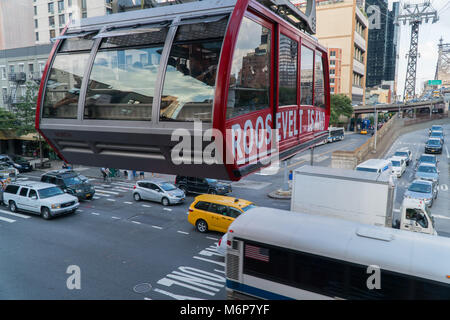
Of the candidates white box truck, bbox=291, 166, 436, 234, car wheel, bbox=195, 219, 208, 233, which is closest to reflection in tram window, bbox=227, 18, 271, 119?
white box truck, bbox=291, 166, 436, 234

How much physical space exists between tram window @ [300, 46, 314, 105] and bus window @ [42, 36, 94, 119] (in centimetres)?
338

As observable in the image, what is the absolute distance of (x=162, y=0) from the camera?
4816mm

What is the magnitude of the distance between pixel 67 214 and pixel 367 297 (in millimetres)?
16029

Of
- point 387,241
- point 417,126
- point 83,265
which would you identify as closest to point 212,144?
point 387,241

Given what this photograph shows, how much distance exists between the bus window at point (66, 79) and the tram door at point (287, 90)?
251 centimetres

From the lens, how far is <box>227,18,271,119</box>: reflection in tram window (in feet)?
10.9

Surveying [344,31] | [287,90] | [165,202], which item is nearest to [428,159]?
[165,202]

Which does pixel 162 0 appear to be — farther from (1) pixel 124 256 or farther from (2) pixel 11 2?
(2) pixel 11 2

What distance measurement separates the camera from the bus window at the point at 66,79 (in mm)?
4035

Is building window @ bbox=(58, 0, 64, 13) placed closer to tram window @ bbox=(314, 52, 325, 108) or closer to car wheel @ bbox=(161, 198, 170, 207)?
car wheel @ bbox=(161, 198, 170, 207)

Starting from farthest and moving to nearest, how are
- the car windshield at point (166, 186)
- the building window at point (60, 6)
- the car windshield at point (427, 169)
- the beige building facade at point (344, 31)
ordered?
the beige building facade at point (344, 31) → the building window at point (60, 6) → the car windshield at point (427, 169) → the car windshield at point (166, 186)

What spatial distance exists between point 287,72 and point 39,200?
16437mm

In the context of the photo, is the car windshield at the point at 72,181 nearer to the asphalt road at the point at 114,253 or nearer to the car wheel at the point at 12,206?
the asphalt road at the point at 114,253

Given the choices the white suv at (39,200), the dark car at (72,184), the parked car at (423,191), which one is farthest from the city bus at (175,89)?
the dark car at (72,184)
